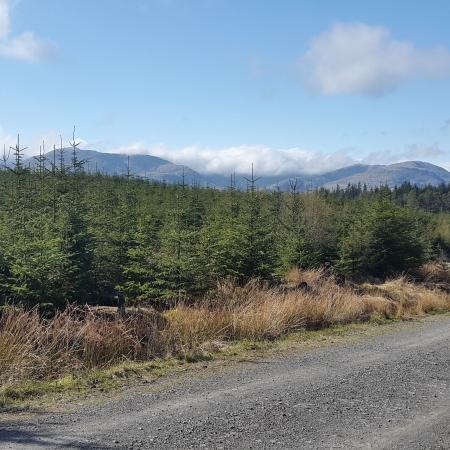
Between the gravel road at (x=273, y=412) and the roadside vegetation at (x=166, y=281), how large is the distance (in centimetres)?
120

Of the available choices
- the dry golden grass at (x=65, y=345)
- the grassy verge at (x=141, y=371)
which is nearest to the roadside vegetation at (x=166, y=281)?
the dry golden grass at (x=65, y=345)

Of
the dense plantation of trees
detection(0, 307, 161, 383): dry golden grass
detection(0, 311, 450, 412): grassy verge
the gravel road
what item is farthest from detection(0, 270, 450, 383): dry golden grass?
the dense plantation of trees

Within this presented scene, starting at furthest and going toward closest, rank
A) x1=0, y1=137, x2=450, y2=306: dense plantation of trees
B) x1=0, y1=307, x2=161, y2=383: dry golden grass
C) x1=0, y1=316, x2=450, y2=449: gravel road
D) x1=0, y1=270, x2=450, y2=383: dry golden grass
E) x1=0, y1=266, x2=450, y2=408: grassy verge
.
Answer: x1=0, y1=137, x2=450, y2=306: dense plantation of trees < x1=0, y1=270, x2=450, y2=383: dry golden grass < x1=0, y1=307, x2=161, y2=383: dry golden grass < x1=0, y1=266, x2=450, y2=408: grassy verge < x1=0, y1=316, x2=450, y2=449: gravel road

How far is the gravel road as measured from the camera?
4.07 meters

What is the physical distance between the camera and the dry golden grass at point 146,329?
5988 mm

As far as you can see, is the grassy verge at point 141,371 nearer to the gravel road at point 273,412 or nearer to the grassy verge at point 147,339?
the grassy verge at point 147,339

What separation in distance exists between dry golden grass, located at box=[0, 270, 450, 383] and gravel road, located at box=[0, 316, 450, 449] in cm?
121

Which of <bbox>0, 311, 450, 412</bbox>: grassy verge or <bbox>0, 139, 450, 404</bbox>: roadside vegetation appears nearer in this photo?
<bbox>0, 311, 450, 412</bbox>: grassy verge

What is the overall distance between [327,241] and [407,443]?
25371 millimetres

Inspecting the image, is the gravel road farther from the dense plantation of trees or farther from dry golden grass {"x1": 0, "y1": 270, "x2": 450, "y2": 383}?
the dense plantation of trees

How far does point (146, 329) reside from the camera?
7.35m

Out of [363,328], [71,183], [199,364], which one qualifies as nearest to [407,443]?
[199,364]

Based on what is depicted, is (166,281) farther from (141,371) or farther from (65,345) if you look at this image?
(141,371)

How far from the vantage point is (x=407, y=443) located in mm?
4145
